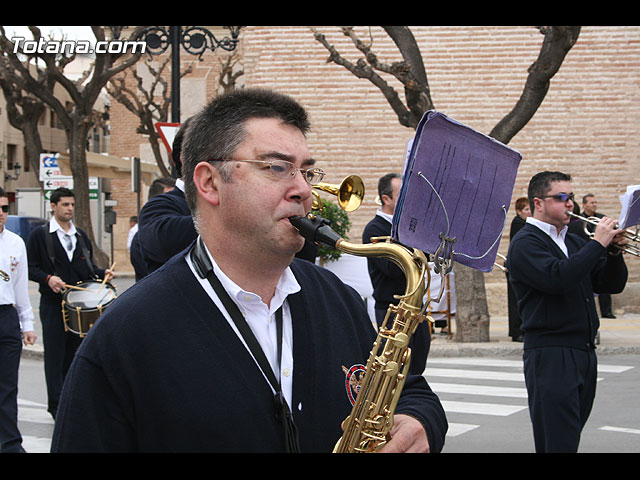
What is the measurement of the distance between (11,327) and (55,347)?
4.76 feet

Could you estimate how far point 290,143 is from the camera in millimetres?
2453

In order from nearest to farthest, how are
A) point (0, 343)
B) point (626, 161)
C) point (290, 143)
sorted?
point (290, 143) < point (0, 343) < point (626, 161)

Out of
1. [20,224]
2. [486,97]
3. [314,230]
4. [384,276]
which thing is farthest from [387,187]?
[20,224]

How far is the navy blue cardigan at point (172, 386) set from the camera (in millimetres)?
2121

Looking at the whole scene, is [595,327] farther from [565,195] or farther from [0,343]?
[0,343]

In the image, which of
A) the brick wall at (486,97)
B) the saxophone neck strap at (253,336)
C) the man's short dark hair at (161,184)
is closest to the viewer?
the saxophone neck strap at (253,336)

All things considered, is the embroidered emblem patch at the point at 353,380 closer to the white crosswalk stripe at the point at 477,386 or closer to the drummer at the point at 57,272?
the white crosswalk stripe at the point at 477,386

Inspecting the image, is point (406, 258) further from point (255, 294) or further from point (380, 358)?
point (255, 294)

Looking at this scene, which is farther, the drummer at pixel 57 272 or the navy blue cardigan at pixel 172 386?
the drummer at pixel 57 272

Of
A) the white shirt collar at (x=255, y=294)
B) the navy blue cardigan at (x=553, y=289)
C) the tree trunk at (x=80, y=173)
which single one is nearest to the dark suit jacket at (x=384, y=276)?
the navy blue cardigan at (x=553, y=289)

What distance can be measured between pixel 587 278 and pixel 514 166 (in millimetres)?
3062

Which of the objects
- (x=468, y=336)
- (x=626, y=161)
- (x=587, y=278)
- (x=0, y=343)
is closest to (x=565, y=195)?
(x=587, y=278)

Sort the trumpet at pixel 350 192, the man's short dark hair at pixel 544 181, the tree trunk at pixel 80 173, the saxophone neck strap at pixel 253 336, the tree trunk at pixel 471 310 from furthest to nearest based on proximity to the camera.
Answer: the tree trunk at pixel 80 173 → the tree trunk at pixel 471 310 → the man's short dark hair at pixel 544 181 → the trumpet at pixel 350 192 → the saxophone neck strap at pixel 253 336

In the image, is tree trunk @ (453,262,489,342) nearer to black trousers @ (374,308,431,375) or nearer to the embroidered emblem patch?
black trousers @ (374,308,431,375)
